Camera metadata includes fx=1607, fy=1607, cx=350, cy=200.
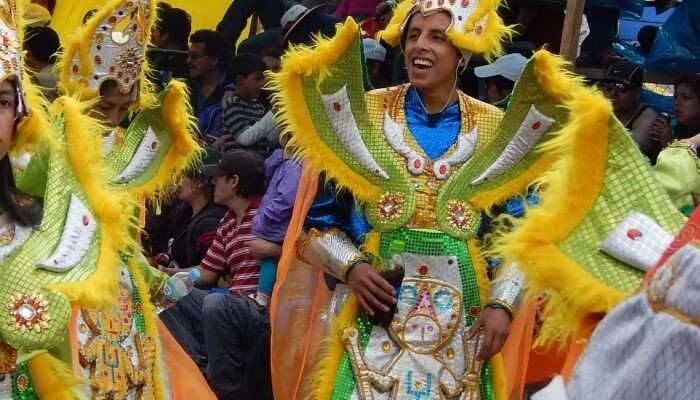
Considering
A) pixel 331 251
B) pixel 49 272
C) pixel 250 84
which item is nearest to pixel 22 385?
pixel 49 272

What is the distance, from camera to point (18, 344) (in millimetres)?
3395

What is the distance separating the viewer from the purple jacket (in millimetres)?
7035

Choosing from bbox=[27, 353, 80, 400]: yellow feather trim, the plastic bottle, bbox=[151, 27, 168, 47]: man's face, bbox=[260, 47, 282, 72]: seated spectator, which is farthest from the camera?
bbox=[151, 27, 168, 47]: man's face

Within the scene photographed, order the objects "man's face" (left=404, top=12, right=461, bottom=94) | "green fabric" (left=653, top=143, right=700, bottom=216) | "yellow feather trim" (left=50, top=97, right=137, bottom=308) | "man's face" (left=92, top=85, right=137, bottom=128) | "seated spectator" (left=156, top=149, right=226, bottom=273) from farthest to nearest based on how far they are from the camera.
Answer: "seated spectator" (left=156, top=149, right=226, bottom=273) < "man's face" (left=92, top=85, right=137, bottom=128) < "man's face" (left=404, top=12, right=461, bottom=94) < "green fabric" (left=653, top=143, right=700, bottom=216) < "yellow feather trim" (left=50, top=97, right=137, bottom=308)

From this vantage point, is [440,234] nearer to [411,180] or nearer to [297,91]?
[411,180]

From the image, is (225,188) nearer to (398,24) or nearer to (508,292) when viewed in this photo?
(398,24)

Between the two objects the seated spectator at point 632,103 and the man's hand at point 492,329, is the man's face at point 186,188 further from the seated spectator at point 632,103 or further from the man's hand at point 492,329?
the man's hand at point 492,329

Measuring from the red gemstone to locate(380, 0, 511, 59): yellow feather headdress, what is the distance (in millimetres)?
2732

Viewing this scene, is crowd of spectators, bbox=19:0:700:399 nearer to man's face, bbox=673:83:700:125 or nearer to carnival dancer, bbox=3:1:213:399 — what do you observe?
man's face, bbox=673:83:700:125

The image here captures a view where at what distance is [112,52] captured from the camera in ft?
20.2

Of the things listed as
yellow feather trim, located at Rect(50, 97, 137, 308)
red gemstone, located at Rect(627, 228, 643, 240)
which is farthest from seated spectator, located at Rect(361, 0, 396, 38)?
red gemstone, located at Rect(627, 228, 643, 240)

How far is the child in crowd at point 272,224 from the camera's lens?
702 cm

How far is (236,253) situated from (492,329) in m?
2.47

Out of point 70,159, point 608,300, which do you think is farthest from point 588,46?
point 608,300
